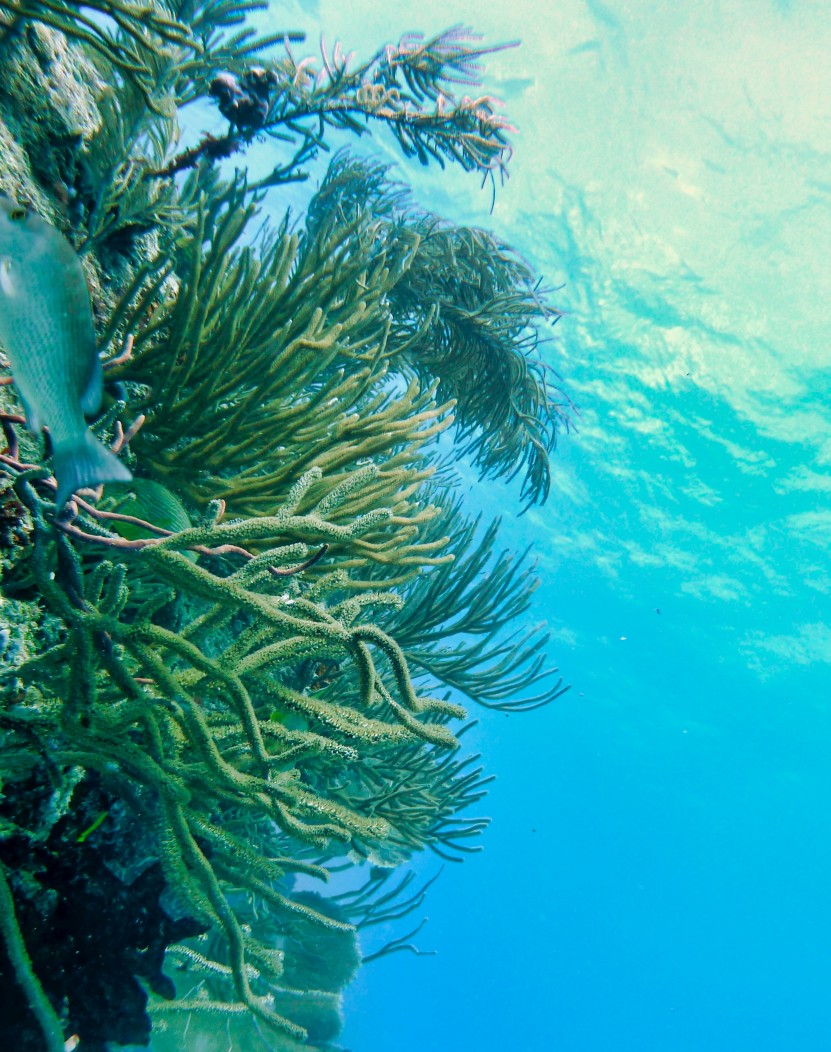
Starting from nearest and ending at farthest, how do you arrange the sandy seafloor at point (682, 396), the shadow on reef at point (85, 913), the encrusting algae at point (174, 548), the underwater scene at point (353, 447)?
the encrusting algae at point (174, 548) → the underwater scene at point (353, 447) → the shadow on reef at point (85, 913) → the sandy seafloor at point (682, 396)

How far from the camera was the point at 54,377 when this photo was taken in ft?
3.07

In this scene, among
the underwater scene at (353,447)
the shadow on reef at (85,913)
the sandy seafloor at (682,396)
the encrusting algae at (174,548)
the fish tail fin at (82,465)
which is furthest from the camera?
the sandy seafloor at (682,396)

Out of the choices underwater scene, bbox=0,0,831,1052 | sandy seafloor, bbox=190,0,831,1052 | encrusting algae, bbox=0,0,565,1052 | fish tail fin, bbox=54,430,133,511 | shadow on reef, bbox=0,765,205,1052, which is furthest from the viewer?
sandy seafloor, bbox=190,0,831,1052

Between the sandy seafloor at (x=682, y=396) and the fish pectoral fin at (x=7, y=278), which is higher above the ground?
the sandy seafloor at (x=682, y=396)

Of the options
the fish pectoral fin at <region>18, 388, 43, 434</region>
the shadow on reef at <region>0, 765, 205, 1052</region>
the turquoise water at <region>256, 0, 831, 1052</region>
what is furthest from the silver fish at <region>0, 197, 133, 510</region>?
the turquoise water at <region>256, 0, 831, 1052</region>

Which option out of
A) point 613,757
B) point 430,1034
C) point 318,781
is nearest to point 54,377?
point 318,781

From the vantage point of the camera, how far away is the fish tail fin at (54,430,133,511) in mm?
876

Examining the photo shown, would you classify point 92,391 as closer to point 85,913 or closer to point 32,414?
point 32,414

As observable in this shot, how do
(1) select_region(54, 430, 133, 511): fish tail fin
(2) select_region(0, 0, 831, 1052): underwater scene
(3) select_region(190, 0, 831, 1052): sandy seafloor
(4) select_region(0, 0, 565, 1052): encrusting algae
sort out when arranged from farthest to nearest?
(3) select_region(190, 0, 831, 1052): sandy seafloor
(2) select_region(0, 0, 831, 1052): underwater scene
(4) select_region(0, 0, 565, 1052): encrusting algae
(1) select_region(54, 430, 133, 511): fish tail fin

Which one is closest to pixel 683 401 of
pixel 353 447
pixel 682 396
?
pixel 682 396

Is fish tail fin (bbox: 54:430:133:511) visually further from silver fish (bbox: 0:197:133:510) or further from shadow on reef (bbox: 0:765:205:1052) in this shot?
shadow on reef (bbox: 0:765:205:1052)

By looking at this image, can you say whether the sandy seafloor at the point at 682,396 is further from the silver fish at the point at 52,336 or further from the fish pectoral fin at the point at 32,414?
the fish pectoral fin at the point at 32,414

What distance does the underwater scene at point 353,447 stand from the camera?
158 cm

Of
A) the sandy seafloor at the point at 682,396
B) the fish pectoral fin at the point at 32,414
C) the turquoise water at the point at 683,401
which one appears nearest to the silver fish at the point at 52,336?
the fish pectoral fin at the point at 32,414
